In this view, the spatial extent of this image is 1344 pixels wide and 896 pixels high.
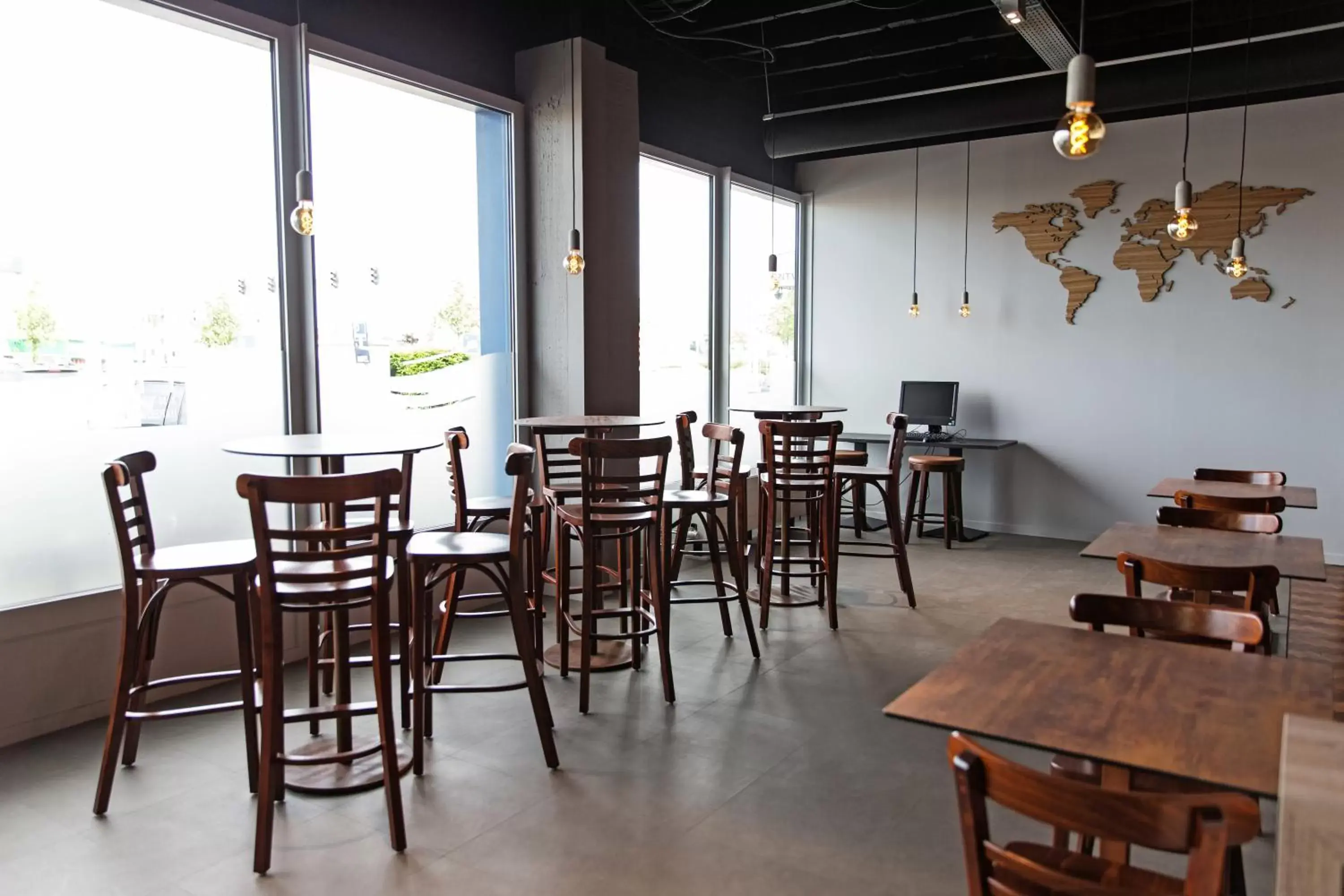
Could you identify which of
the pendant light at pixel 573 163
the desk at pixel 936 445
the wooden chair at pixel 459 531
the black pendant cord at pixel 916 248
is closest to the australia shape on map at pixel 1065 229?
the black pendant cord at pixel 916 248

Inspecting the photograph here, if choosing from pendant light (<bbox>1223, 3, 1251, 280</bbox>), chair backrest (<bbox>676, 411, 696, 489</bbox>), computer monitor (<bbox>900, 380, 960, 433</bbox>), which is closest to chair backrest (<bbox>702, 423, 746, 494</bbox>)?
chair backrest (<bbox>676, 411, 696, 489</bbox>)

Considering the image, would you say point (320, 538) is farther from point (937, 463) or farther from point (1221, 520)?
point (937, 463)

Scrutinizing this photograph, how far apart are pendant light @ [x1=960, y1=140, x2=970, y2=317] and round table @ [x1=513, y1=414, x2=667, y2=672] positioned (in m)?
4.20

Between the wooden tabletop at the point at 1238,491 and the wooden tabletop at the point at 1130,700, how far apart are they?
92.4 inches

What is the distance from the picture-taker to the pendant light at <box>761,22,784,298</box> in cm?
666

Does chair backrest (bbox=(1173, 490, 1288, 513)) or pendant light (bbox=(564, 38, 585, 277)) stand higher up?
pendant light (bbox=(564, 38, 585, 277))

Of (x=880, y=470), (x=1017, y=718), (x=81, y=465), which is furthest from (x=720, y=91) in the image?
(x=1017, y=718)

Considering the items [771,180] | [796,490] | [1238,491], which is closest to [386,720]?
[796,490]

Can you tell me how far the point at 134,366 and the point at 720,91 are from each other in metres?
4.82

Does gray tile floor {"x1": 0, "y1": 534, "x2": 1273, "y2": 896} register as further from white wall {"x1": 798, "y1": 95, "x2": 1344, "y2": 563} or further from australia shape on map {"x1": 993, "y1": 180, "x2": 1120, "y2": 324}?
australia shape on map {"x1": 993, "y1": 180, "x2": 1120, "y2": 324}

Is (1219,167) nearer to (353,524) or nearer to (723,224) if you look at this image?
(723,224)

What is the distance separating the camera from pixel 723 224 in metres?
7.34

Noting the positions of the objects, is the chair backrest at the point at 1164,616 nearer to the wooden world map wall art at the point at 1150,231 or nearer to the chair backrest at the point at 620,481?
the chair backrest at the point at 620,481

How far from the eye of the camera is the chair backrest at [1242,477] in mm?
4785
